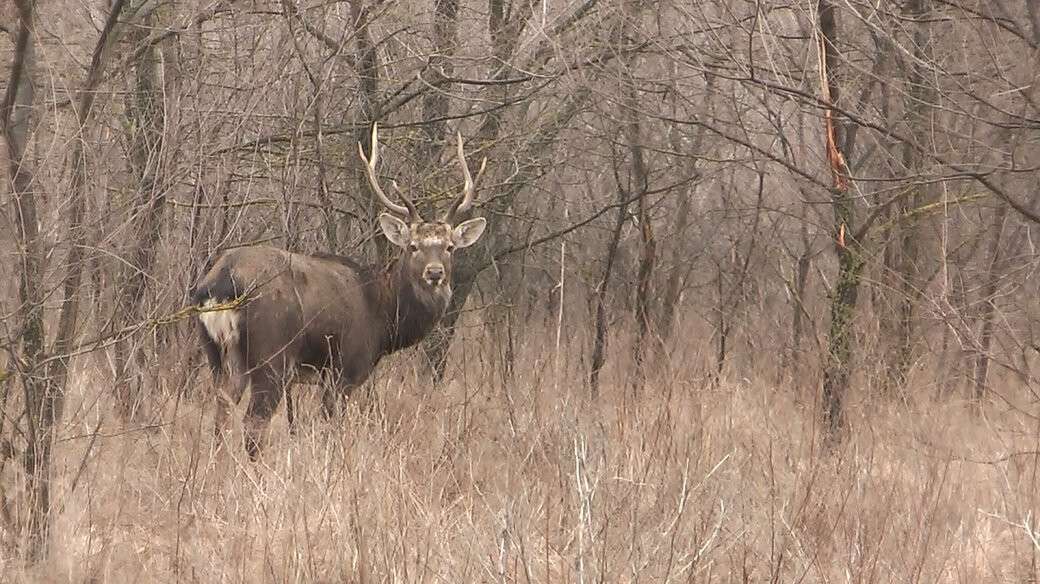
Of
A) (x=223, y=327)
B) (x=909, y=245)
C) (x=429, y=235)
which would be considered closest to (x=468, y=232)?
(x=429, y=235)

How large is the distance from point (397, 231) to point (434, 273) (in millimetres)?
541

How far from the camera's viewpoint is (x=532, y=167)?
10367mm

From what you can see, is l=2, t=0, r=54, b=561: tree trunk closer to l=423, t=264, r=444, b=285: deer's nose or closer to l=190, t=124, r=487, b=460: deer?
l=190, t=124, r=487, b=460: deer

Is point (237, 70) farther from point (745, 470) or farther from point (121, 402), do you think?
point (745, 470)

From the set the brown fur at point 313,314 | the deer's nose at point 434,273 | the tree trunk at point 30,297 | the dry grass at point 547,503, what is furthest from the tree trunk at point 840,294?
the tree trunk at point 30,297

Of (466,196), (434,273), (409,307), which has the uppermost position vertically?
(466,196)

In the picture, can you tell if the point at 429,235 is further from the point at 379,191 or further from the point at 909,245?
the point at 909,245

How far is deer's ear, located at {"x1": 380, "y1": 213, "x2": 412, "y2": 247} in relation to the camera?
9570 mm

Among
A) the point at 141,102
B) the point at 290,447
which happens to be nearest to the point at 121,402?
the point at 290,447

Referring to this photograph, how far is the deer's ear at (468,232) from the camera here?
970cm

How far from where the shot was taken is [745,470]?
19.6ft

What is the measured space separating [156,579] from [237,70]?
→ 160 inches

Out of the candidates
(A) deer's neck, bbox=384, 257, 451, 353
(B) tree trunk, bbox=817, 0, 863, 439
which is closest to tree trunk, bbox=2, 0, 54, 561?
(B) tree trunk, bbox=817, 0, 863, 439

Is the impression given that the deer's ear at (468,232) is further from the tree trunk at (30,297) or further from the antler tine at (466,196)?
the tree trunk at (30,297)
